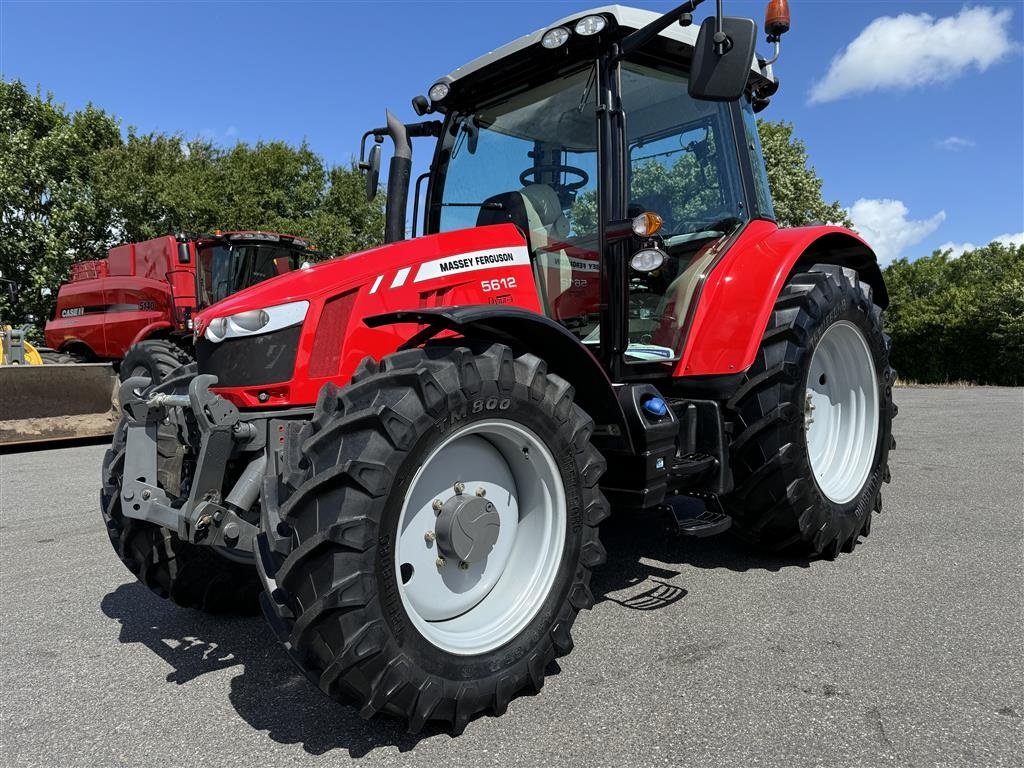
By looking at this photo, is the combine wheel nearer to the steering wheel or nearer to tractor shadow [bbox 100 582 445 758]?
tractor shadow [bbox 100 582 445 758]

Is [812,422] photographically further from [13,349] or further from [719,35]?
[13,349]

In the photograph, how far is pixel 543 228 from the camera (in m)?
3.29

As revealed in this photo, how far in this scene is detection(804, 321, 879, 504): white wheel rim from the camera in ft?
13.1

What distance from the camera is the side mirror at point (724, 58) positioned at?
8.69 ft

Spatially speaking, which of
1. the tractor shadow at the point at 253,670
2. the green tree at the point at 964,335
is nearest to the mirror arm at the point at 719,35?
the tractor shadow at the point at 253,670

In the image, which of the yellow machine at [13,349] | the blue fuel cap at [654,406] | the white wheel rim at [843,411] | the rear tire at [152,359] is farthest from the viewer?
the yellow machine at [13,349]

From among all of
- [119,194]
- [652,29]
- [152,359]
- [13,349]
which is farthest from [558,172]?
[119,194]

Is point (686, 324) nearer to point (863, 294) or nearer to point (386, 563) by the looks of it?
point (863, 294)

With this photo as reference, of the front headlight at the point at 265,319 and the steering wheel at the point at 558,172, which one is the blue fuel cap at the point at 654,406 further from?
the front headlight at the point at 265,319

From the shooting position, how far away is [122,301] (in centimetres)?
Answer: 1155

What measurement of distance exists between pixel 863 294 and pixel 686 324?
3.98ft

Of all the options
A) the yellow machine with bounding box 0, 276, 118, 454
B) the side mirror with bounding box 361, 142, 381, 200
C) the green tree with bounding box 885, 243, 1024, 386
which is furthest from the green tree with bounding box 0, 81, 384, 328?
the green tree with bounding box 885, 243, 1024, 386

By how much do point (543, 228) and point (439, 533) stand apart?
1.55 meters

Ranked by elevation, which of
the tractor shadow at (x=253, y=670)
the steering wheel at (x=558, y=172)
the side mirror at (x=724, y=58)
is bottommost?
the tractor shadow at (x=253, y=670)
